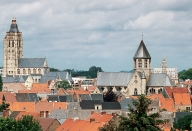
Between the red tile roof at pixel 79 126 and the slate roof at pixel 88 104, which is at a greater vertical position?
the slate roof at pixel 88 104

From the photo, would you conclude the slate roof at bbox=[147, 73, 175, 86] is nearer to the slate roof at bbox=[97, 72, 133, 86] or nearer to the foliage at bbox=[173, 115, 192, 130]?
the slate roof at bbox=[97, 72, 133, 86]

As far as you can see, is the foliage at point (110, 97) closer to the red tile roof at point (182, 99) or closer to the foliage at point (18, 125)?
the red tile roof at point (182, 99)

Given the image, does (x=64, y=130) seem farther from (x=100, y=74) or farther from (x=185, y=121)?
(x=100, y=74)

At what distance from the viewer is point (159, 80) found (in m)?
125

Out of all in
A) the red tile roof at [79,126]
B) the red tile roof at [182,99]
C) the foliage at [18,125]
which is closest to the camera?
the foliage at [18,125]

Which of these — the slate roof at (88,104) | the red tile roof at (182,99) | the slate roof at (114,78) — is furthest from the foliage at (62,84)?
the slate roof at (88,104)

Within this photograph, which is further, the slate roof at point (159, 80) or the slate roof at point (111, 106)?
the slate roof at point (159, 80)

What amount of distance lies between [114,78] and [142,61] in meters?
8.83

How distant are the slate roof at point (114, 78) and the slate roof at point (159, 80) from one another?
5393mm

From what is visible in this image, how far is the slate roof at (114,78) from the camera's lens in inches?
5128

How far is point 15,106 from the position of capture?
90.9 m

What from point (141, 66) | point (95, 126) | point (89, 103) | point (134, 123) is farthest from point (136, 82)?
point (134, 123)

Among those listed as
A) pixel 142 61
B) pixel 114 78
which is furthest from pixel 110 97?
pixel 114 78

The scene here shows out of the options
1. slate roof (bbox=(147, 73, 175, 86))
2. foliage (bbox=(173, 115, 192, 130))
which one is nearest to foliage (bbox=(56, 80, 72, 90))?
slate roof (bbox=(147, 73, 175, 86))
